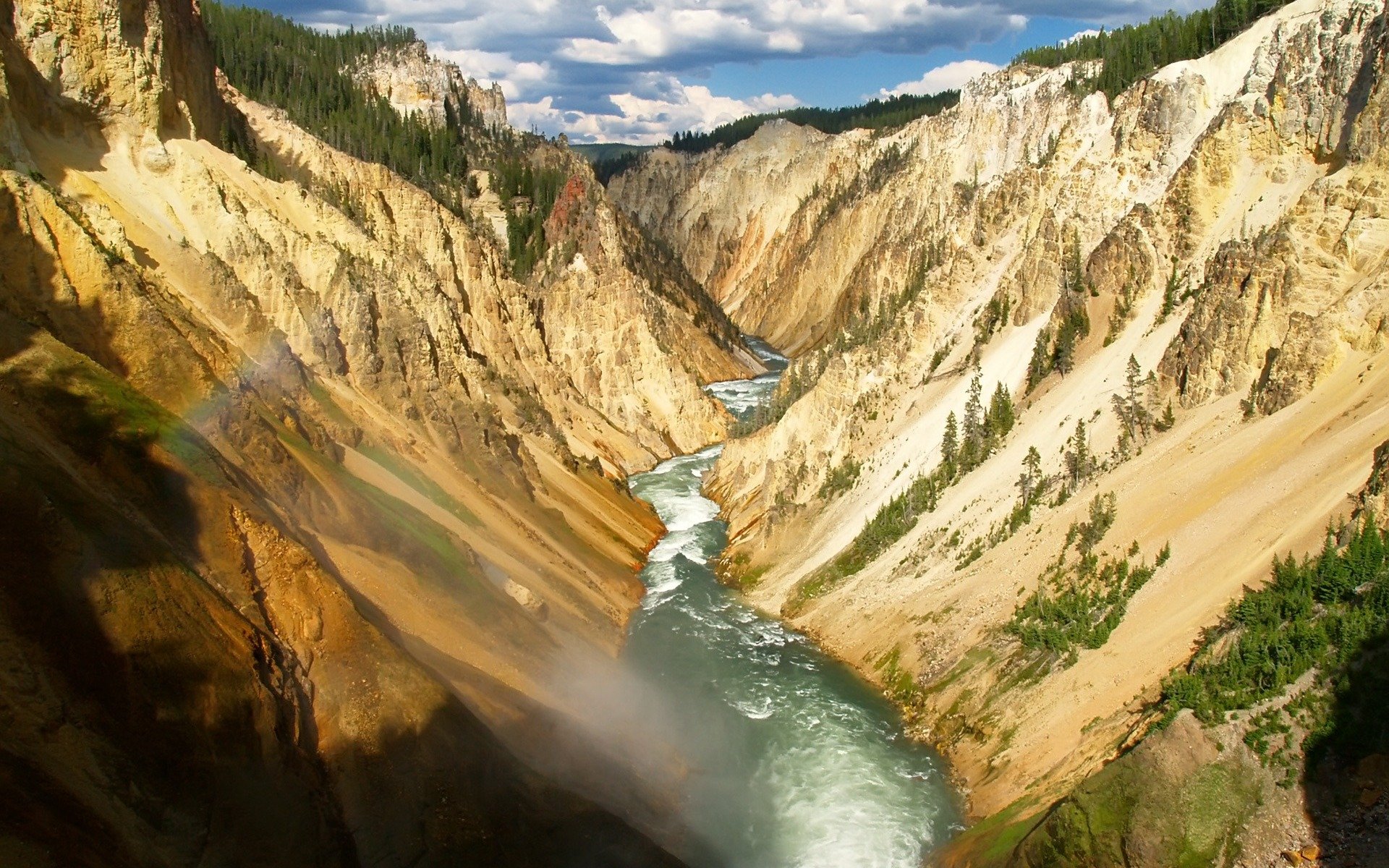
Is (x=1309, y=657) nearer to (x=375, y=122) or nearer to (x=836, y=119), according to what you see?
(x=375, y=122)

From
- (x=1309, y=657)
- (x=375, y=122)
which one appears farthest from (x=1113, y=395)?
(x=375, y=122)

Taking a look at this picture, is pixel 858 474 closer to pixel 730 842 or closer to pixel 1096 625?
pixel 1096 625

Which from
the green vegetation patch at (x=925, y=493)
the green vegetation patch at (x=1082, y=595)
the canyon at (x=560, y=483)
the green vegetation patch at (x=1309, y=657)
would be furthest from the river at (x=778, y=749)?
the green vegetation patch at (x=1309, y=657)

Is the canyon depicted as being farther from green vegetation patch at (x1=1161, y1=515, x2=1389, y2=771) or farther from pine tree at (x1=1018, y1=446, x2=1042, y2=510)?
green vegetation patch at (x1=1161, y1=515, x2=1389, y2=771)

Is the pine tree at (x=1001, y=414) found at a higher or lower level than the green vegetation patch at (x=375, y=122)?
lower

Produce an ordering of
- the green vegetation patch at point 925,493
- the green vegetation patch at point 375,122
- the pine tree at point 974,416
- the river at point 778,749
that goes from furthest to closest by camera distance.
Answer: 1. the green vegetation patch at point 375,122
2. the pine tree at point 974,416
3. the green vegetation patch at point 925,493
4. the river at point 778,749

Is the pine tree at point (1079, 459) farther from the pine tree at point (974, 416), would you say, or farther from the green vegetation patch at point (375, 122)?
the green vegetation patch at point (375, 122)
